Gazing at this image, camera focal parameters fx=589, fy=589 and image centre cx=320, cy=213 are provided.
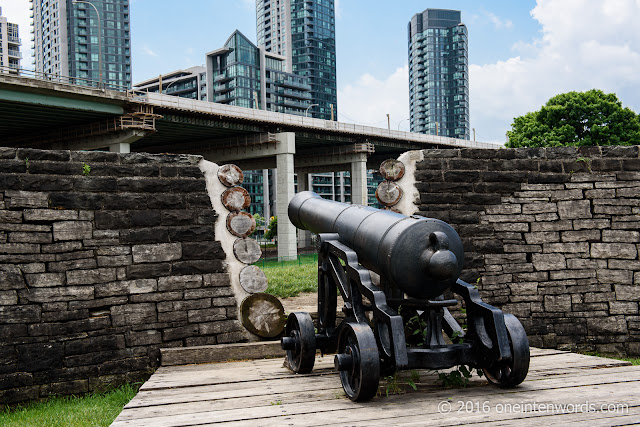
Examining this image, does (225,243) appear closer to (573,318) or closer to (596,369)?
(596,369)

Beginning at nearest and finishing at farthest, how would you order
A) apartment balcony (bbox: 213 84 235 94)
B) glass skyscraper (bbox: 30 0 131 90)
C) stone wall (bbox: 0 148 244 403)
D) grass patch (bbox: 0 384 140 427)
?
grass patch (bbox: 0 384 140 427) → stone wall (bbox: 0 148 244 403) → apartment balcony (bbox: 213 84 235 94) → glass skyscraper (bbox: 30 0 131 90)

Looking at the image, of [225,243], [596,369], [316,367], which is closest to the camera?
[596,369]

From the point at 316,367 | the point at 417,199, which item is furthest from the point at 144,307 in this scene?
the point at 417,199

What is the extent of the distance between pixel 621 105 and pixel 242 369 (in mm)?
36275

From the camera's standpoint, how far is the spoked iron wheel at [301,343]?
4895 millimetres

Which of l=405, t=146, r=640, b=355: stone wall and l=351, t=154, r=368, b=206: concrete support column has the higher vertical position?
l=351, t=154, r=368, b=206: concrete support column

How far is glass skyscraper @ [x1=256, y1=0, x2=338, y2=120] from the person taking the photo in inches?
5379

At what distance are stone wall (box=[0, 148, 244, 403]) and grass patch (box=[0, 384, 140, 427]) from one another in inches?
4.8

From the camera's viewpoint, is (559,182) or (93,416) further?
(559,182)

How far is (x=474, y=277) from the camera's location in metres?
7.32

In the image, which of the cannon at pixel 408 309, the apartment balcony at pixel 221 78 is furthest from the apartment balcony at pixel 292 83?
the cannon at pixel 408 309

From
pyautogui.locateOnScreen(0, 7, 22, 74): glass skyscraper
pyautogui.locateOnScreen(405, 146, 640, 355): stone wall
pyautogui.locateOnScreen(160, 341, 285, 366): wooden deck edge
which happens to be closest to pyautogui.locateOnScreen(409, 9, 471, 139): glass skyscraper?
pyautogui.locateOnScreen(0, 7, 22, 74): glass skyscraper

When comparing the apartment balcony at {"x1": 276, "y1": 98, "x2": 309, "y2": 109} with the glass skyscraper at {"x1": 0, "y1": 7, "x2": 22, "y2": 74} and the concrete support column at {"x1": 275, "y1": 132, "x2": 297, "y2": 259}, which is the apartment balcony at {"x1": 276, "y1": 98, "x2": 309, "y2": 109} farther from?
the concrete support column at {"x1": 275, "y1": 132, "x2": 297, "y2": 259}

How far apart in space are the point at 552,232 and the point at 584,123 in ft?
104
